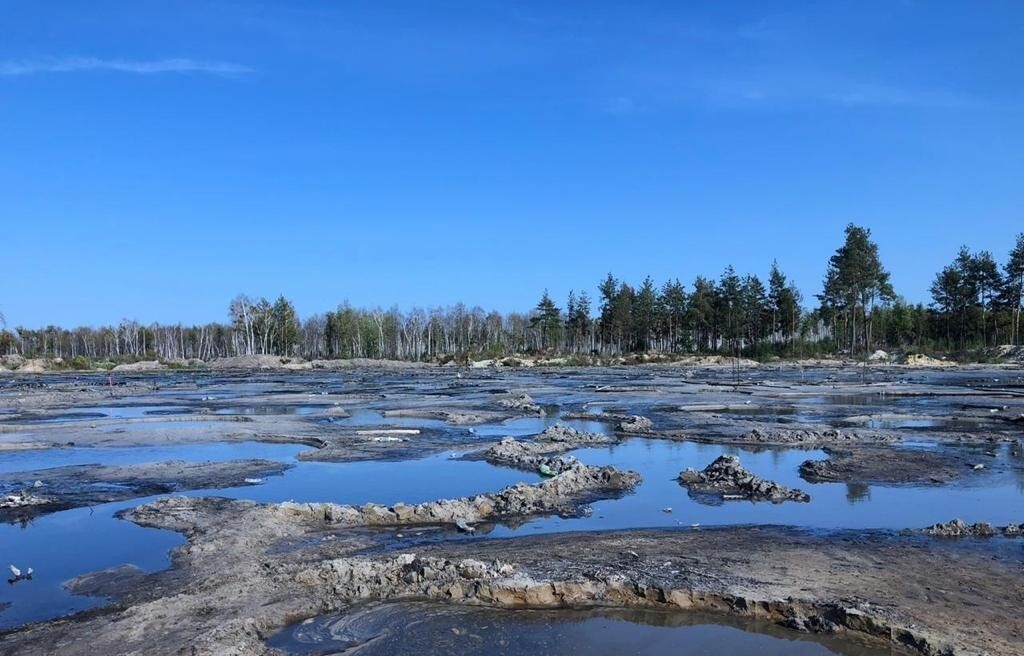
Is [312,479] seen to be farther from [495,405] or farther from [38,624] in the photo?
[495,405]

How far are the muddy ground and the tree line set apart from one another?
208ft

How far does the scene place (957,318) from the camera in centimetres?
8612

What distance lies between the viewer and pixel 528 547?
11234 mm

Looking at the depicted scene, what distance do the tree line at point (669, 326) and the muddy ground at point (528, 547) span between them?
63.5m

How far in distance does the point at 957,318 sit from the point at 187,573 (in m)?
96.1

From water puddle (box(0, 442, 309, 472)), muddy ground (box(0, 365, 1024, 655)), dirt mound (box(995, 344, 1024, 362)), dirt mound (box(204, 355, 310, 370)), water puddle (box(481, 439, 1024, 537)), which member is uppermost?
dirt mound (box(995, 344, 1024, 362))

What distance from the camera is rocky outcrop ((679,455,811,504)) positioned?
1501cm

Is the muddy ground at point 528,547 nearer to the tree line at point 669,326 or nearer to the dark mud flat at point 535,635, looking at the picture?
the dark mud flat at point 535,635

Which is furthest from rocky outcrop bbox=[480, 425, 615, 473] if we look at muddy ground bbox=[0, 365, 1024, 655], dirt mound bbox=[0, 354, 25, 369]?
dirt mound bbox=[0, 354, 25, 369]

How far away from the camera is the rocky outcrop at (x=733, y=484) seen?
49.2 feet

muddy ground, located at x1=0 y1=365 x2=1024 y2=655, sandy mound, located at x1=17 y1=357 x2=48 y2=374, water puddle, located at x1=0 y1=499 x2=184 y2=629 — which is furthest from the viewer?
sandy mound, located at x1=17 y1=357 x2=48 y2=374

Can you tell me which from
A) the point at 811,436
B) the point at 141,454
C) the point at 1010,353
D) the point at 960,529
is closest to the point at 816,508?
the point at 960,529

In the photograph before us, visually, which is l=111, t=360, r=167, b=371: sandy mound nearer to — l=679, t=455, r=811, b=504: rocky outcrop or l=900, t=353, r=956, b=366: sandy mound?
l=900, t=353, r=956, b=366: sandy mound

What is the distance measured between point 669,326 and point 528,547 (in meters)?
95.0
